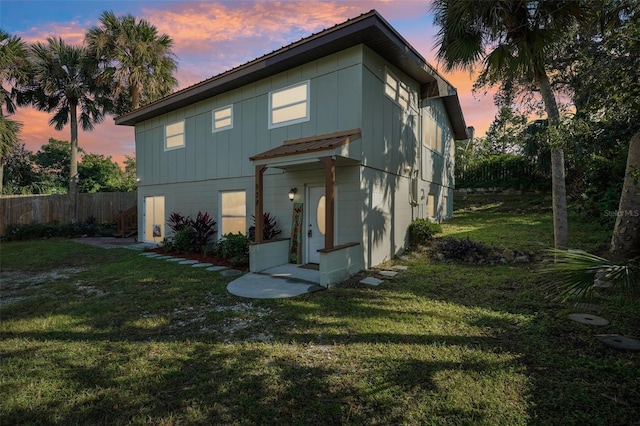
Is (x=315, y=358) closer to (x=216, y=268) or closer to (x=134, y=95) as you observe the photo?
(x=216, y=268)

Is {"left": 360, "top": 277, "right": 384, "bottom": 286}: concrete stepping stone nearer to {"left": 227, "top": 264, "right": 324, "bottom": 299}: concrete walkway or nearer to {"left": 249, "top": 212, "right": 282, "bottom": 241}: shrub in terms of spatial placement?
{"left": 227, "top": 264, "right": 324, "bottom": 299}: concrete walkway

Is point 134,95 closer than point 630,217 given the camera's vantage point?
No

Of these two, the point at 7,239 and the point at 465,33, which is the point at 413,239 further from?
the point at 7,239

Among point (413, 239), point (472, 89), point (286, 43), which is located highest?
point (472, 89)

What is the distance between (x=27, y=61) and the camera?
45.9 feet

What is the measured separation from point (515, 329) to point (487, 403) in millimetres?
1808

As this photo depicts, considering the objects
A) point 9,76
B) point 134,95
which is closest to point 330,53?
point 134,95


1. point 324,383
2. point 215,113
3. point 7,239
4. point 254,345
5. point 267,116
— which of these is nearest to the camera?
point 324,383

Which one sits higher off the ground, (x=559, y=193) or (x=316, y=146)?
(x=316, y=146)

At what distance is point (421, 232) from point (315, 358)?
6.35m

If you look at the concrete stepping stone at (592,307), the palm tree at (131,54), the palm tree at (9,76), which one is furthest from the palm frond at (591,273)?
the palm tree at (9,76)

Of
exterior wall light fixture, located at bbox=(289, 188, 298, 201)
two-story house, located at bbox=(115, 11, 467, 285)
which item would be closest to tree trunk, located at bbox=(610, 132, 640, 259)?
two-story house, located at bbox=(115, 11, 467, 285)

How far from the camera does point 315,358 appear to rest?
10.5 ft

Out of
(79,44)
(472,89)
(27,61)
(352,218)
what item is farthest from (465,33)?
(27,61)
